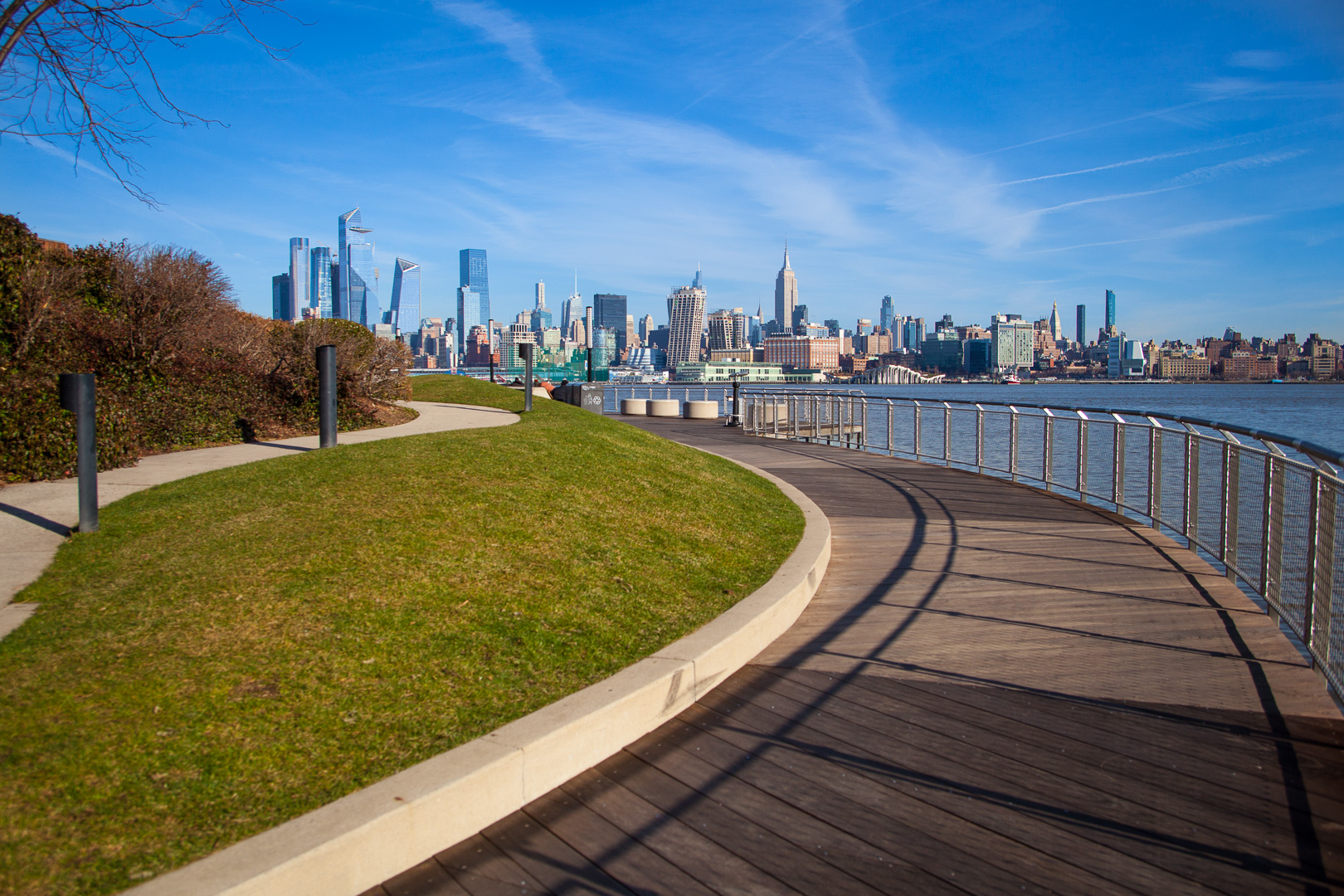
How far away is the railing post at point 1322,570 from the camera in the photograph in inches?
172

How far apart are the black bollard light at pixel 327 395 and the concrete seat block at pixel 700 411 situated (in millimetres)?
18233

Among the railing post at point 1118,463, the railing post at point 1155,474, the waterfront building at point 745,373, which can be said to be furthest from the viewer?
the waterfront building at point 745,373

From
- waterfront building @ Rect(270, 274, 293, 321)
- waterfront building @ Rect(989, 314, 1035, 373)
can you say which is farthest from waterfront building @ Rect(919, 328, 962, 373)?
waterfront building @ Rect(270, 274, 293, 321)

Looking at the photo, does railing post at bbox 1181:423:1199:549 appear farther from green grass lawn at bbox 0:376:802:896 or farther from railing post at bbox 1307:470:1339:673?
green grass lawn at bbox 0:376:802:896

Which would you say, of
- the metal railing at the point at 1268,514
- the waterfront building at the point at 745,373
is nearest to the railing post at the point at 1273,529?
the metal railing at the point at 1268,514

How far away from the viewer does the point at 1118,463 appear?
929cm

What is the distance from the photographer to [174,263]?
12195mm

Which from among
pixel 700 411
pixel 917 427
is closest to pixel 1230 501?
pixel 917 427

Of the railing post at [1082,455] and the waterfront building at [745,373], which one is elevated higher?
the waterfront building at [745,373]

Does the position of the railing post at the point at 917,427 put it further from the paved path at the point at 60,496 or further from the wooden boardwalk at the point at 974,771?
the wooden boardwalk at the point at 974,771

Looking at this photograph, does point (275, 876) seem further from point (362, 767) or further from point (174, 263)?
point (174, 263)

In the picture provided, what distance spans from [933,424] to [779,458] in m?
32.0

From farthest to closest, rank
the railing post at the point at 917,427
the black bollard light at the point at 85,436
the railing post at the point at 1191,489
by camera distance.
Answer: the railing post at the point at 917,427, the railing post at the point at 1191,489, the black bollard light at the point at 85,436

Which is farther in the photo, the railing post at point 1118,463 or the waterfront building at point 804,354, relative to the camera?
the waterfront building at point 804,354
